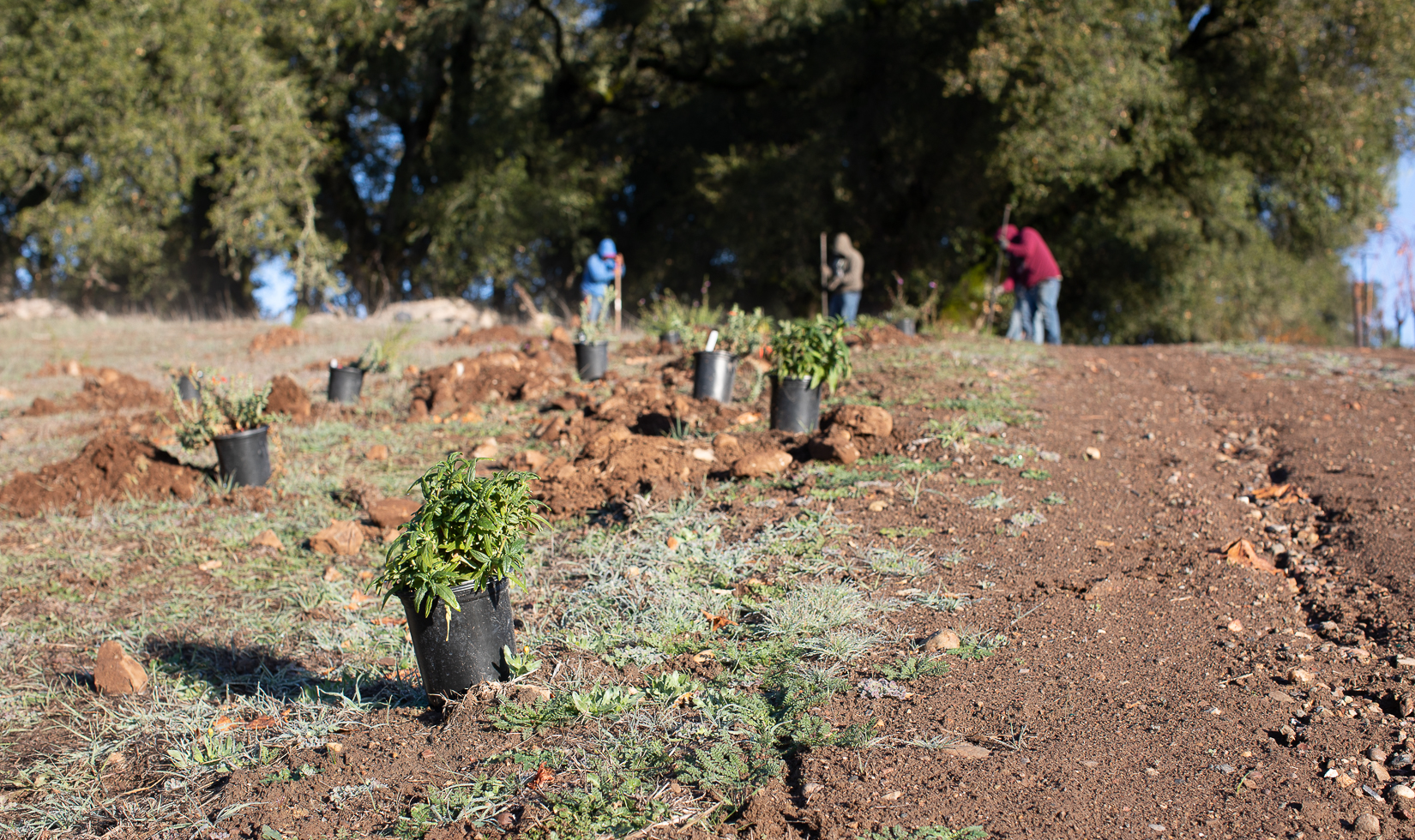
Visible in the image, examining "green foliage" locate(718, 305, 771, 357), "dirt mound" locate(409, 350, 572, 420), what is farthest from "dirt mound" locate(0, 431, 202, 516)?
"green foliage" locate(718, 305, 771, 357)

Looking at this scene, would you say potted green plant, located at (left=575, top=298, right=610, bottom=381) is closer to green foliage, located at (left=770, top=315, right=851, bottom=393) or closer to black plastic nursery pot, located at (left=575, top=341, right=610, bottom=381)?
black plastic nursery pot, located at (left=575, top=341, right=610, bottom=381)

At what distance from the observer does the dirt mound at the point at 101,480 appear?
16.4 feet

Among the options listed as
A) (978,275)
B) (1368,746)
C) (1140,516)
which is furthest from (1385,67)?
(1368,746)

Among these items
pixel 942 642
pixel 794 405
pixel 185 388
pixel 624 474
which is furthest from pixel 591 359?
pixel 942 642

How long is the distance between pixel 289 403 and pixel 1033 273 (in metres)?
7.35

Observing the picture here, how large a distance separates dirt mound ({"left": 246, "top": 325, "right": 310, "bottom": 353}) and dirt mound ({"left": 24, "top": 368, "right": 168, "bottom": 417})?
2.56 meters

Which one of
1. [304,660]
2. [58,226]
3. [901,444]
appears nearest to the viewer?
[304,660]

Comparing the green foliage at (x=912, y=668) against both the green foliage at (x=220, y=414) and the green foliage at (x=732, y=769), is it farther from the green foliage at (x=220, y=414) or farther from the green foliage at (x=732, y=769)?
the green foliage at (x=220, y=414)

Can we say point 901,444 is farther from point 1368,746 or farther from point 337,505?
point 337,505

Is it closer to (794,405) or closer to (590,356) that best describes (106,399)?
(590,356)

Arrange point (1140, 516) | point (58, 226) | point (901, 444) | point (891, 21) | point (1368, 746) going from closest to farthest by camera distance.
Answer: point (1368, 746)
point (1140, 516)
point (901, 444)
point (58, 226)
point (891, 21)

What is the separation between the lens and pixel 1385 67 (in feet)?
37.7

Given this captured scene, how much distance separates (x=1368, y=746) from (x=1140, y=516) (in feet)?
5.76

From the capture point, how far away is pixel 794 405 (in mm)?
5246
